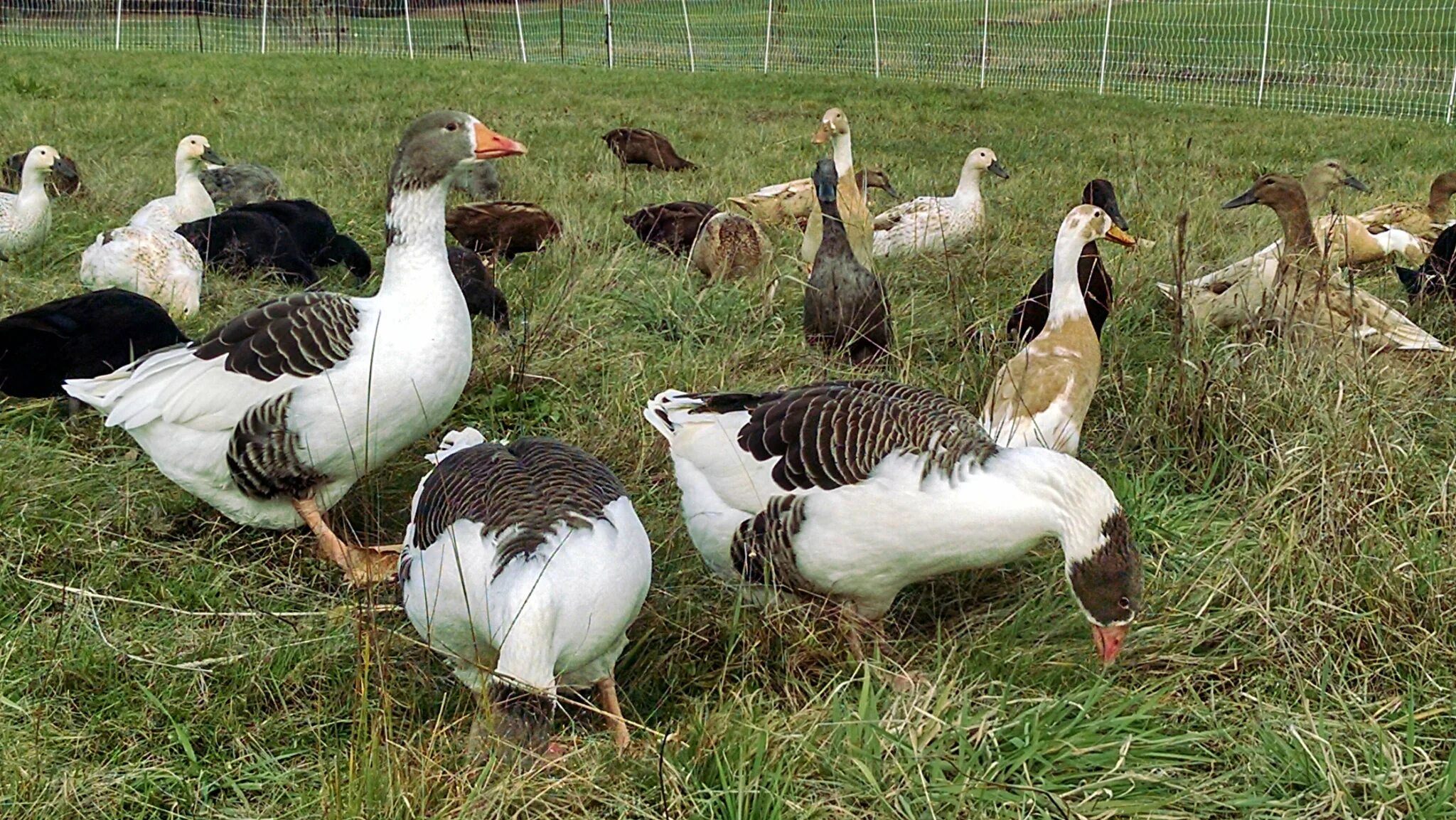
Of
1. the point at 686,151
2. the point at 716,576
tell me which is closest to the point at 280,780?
the point at 716,576

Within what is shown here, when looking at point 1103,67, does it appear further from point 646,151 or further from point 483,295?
point 483,295

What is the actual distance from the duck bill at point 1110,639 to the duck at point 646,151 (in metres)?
6.90

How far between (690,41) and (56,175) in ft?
51.9

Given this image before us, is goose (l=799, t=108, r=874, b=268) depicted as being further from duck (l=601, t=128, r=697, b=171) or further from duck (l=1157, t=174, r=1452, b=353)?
duck (l=601, t=128, r=697, b=171)

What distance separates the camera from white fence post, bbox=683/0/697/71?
2116 cm

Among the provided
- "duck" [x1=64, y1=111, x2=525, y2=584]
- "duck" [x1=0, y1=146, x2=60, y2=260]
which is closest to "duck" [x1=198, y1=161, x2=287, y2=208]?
"duck" [x1=0, y1=146, x2=60, y2=260]

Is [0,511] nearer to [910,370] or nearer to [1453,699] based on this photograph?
[910,370]

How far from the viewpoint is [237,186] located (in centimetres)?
786

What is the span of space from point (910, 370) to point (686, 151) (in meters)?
6.34

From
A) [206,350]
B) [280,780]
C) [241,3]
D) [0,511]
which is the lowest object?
[280,780]

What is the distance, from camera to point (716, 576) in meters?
3.60

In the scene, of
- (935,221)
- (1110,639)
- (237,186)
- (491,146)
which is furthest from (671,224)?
(1110,639)

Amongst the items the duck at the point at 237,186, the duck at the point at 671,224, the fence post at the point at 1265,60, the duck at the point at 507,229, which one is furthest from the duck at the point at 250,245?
the fence post at the point at 1265,60

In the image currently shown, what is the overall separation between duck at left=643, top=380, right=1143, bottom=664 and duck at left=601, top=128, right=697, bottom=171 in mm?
5999
